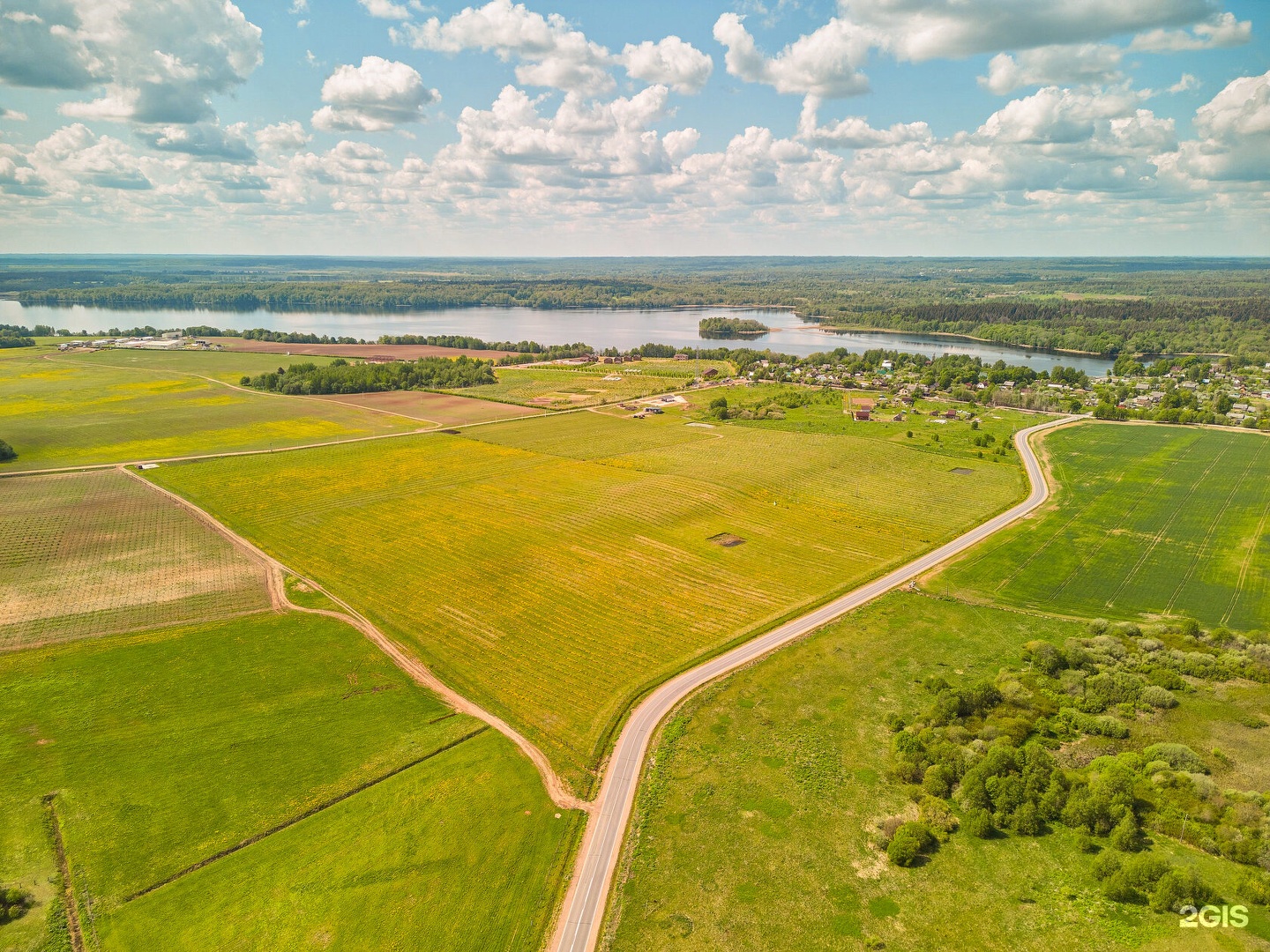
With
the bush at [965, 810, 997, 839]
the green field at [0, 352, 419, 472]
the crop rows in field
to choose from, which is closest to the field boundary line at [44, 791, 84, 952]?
the crop rows in field

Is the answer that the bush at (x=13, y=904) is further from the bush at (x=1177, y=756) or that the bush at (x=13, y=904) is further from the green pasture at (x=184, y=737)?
the bush at (x=1177, y=756)

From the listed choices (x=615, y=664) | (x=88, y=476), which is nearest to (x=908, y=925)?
(x=615, y=664)

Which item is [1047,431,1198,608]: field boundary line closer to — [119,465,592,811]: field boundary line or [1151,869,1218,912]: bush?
[1151,869,1218,912]: bush

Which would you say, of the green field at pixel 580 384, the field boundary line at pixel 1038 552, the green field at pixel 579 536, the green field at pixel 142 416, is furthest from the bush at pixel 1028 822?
the green field at pixel 580 384

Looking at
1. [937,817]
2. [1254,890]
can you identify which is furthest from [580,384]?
[1254,890]

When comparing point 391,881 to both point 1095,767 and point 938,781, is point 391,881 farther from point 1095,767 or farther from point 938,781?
point 1095,767

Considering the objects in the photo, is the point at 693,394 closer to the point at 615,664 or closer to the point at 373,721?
the point at 615,664

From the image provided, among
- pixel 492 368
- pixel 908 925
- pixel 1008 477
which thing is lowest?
pixel 908 925
